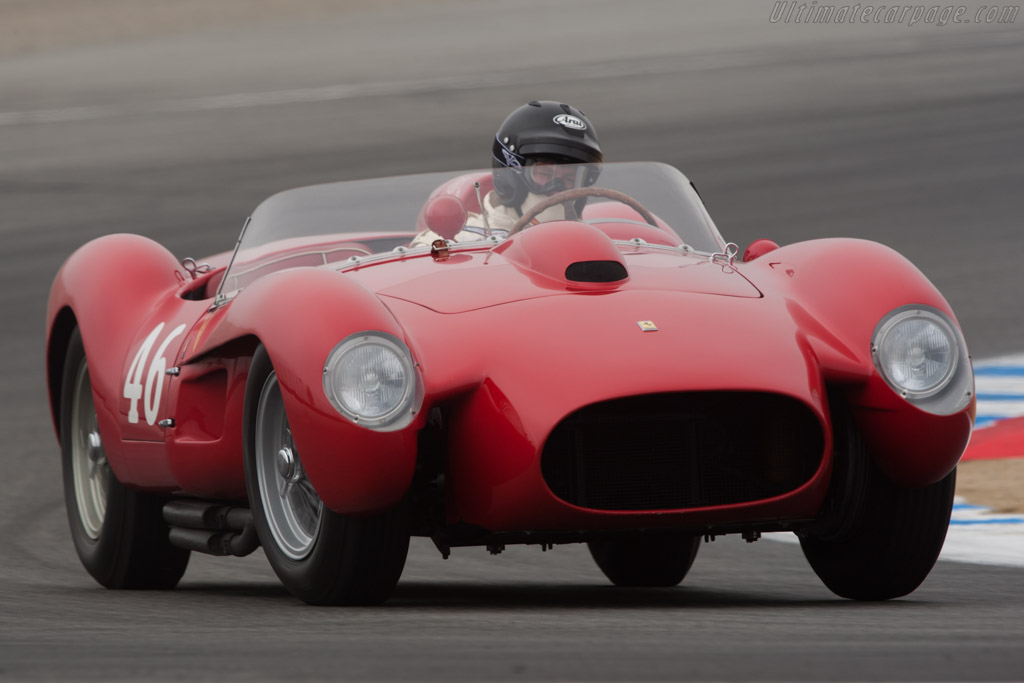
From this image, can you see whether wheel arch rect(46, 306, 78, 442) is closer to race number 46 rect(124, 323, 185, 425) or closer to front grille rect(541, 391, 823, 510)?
race number 46 rect(124, 323, 185, 425)

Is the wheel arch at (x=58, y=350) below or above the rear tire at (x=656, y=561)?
above

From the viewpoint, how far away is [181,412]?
566 centimetres

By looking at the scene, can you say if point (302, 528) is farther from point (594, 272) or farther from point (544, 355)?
point (594, 272)

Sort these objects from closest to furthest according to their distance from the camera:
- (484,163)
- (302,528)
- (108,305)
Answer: (302,528) < (108,305) < (484,163)

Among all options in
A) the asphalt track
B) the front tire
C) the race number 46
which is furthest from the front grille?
the race number 46

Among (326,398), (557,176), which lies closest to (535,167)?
(557,176)

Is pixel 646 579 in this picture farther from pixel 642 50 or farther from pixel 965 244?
pixel 642 50

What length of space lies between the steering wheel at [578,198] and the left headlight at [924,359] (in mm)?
1336

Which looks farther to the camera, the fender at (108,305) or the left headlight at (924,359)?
the fender at (108,305)

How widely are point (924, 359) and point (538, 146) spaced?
6.03 feet

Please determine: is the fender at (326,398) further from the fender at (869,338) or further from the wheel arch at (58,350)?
the wheel arch at (58,350)

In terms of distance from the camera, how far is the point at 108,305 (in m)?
6.49

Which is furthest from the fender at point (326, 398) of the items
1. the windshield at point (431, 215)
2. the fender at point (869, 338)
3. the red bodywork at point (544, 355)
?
the fender at point (869, 338)

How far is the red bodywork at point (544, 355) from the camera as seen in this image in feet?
Answer: 15.0
